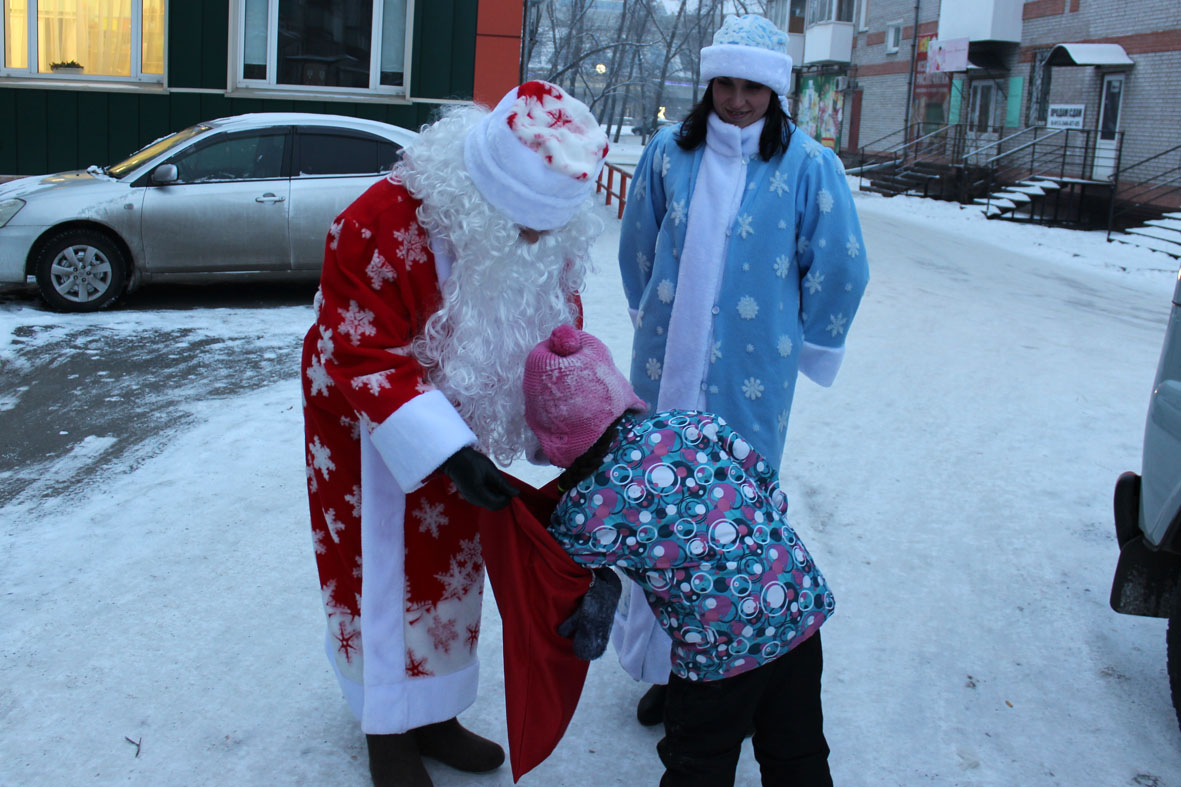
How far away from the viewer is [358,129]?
8.85 metres

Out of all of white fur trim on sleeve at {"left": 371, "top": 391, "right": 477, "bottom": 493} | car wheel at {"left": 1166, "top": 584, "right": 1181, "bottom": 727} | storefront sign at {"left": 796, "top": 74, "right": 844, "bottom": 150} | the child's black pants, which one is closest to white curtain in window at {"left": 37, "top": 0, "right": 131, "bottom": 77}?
white fur trim on sleeve at {"left": 371, "top": 391, "right": 477, "bottom": 493}

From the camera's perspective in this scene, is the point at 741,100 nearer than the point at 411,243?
No

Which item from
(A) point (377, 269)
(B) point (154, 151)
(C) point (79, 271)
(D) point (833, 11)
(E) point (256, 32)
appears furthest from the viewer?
(D) point (833, 11)

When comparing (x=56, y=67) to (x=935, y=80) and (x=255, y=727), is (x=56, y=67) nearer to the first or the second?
(x=255, y=727)

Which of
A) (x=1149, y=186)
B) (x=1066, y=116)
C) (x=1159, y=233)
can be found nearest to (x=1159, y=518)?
(x=1159, y=233)

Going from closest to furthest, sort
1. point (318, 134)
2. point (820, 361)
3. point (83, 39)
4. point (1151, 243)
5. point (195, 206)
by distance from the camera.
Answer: point (820, 361), point (195, 206), point (318, 134), point (83, 39), point (1151, 243)

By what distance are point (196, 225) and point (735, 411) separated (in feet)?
21.4

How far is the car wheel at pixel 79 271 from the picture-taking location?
7816 mm

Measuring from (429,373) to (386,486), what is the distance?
10.9 inches

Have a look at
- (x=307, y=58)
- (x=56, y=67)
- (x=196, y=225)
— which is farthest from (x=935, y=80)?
(x=196, y=225)

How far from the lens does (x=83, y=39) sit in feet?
40.1

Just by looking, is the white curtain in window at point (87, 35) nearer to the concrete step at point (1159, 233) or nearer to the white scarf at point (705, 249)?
the white scarf at point (705, 249)

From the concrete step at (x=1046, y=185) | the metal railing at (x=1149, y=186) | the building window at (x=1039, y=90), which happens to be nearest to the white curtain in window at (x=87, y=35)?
the metal railing at (x=1149, y=186)

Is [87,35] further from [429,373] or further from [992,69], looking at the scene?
[992,69]
